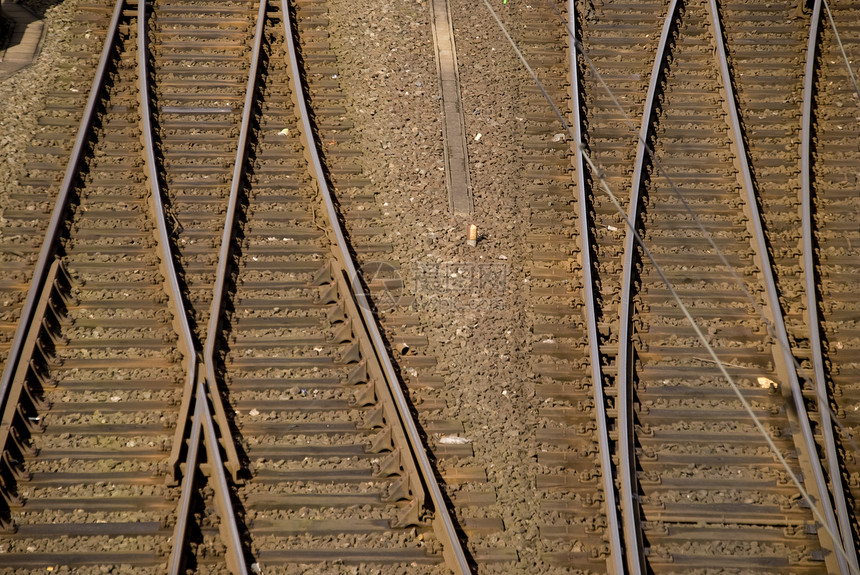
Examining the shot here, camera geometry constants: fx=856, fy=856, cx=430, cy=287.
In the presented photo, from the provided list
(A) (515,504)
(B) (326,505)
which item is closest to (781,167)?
(A) (515,504)

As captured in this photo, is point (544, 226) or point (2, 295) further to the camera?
point (544, 226)

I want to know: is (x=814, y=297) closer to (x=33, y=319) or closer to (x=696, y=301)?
(x=696, y=301)

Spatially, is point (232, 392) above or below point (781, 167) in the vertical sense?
below

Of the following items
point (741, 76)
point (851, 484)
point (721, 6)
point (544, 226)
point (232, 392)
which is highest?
point (721, 6)

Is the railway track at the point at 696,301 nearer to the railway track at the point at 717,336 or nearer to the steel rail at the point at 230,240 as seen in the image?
the railway track at the point at 717,336

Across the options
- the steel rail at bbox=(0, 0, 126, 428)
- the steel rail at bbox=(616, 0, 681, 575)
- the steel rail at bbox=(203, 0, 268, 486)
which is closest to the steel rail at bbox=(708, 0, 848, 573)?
the steel rail at bbox=(616, 0, 681, 575)

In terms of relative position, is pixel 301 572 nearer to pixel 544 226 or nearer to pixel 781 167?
pixel 544 226

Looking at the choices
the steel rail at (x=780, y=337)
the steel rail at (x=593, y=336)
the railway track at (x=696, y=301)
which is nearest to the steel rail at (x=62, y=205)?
the railway track at (x=696, y=301)
